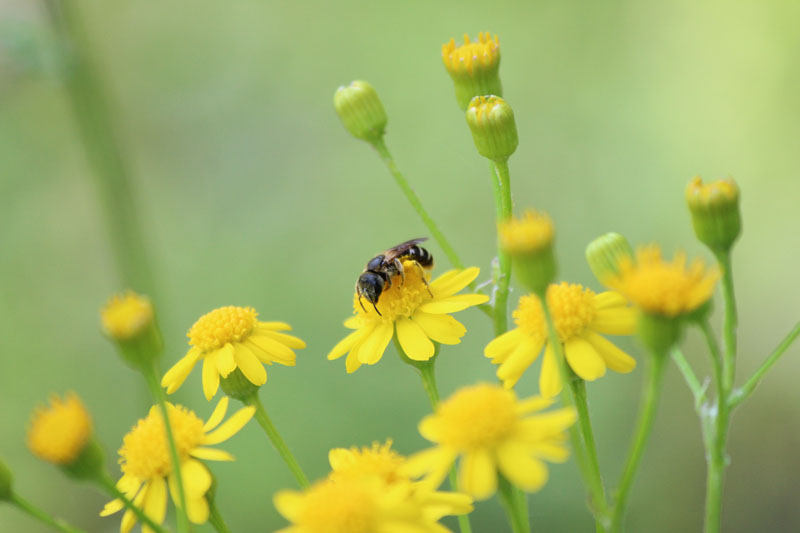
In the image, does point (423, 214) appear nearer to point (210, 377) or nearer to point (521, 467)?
point (210, 377)

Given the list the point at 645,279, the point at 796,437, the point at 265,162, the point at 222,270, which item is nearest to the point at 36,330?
the point at 222,270

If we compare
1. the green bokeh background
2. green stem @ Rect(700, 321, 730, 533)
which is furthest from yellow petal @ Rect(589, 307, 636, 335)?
the green bokeh background

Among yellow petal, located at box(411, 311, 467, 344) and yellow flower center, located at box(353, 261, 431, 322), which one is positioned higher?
yellow flower center, located at box(353, 261, 431, 322)

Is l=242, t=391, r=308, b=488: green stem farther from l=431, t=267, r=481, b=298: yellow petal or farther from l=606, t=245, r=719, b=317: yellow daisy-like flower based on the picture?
l=606, t=245, r=719, b=317: yellow daisy-like flower

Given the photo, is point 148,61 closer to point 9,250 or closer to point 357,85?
point 9,250

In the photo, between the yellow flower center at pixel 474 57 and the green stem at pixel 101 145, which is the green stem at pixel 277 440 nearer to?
the yellow flower center at pixel 474 57

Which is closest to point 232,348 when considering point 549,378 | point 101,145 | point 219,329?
point 219,329

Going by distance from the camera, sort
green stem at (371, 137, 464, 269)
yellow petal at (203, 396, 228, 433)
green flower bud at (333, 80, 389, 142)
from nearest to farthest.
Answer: yellow petal at (203, 396, 228, 433) < green stem at (371, 137, 464, 269) < green flower bud at (333, 80, 389, 142)
